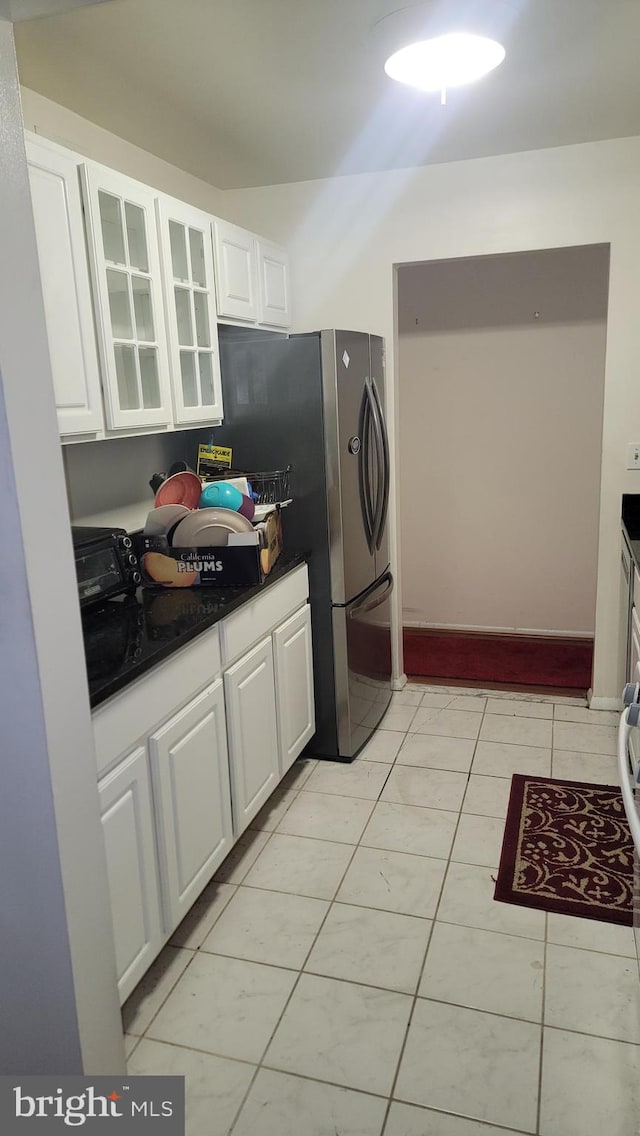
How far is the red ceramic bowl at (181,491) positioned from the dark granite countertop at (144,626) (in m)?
0.36

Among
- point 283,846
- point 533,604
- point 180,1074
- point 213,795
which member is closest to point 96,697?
point 213,795

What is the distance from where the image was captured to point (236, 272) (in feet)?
9.82

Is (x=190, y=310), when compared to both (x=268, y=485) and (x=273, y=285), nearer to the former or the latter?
(x=268, y=485)

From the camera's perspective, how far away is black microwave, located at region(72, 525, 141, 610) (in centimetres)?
212

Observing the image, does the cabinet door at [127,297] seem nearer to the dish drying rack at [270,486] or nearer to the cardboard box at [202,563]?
the cardboard box at [202,563]

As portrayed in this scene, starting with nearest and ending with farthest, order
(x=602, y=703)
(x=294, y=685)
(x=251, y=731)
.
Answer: (x=251, y=731) → (x=294, y=685) → (x=602, y=703)

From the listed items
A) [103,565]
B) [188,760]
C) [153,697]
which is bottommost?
[188,760]

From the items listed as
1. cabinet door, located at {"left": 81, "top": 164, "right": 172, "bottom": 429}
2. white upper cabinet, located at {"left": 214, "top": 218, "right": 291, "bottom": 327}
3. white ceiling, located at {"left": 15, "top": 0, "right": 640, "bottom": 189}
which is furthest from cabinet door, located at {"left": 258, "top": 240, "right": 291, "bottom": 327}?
cabinet door, located at {"left": 81, "top": 164, "right": 172, "bottom": 429}

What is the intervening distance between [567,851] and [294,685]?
1091mm

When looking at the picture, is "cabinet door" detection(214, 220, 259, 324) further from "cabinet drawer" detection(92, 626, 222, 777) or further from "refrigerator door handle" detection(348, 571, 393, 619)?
"cabinet drawer" detection(92, 626, 222, 777)

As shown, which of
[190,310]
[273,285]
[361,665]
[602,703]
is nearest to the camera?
[190,310]

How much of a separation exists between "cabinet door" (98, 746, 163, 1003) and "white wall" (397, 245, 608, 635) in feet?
10.1

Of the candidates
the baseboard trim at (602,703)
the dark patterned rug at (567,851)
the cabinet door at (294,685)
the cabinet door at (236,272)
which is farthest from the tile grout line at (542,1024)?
the cabinet door at (236,272)

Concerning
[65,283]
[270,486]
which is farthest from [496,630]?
[65,283]
